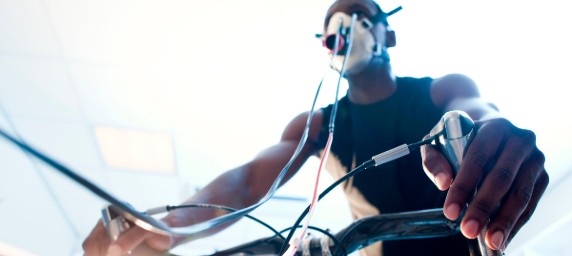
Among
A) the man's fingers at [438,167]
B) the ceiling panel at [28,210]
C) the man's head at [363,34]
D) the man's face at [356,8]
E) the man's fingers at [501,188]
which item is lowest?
the man's fingers at [501,188]

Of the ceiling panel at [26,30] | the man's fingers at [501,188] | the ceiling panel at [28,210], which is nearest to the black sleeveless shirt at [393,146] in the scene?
the man's fingers at [501,188]

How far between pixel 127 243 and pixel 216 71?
1709mm

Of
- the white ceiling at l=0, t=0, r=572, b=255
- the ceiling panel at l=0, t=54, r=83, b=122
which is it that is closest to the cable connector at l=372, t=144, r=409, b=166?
the white ceiling at l=0, t=0, r=572, b=255

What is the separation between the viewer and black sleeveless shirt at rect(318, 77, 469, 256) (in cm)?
74

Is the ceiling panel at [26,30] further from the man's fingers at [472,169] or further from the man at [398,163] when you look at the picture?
the man's fingers at [472,169]

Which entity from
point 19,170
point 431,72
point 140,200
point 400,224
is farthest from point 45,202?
point 400,224

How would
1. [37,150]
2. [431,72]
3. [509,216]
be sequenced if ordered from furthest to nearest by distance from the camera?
1. [431,72]
2. [509,216]
3. [37,150]

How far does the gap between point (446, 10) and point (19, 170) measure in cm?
288

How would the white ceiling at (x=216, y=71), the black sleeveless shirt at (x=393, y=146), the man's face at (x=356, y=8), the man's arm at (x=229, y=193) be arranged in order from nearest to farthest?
the man's arm at (x=229, y=193) < the black sleeveless shirt at (x=393, y=146) < the man's face at (x=356, y=8) < the white ceiling at (x=216, y=71)

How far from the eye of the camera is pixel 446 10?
1.69 metres

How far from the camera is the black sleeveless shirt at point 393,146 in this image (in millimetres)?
737

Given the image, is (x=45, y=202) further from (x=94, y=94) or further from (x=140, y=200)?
(x=94, y=94)

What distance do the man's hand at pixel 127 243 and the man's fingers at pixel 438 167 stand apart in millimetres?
→ 312

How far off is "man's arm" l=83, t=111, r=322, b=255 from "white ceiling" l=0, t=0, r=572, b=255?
787mm
